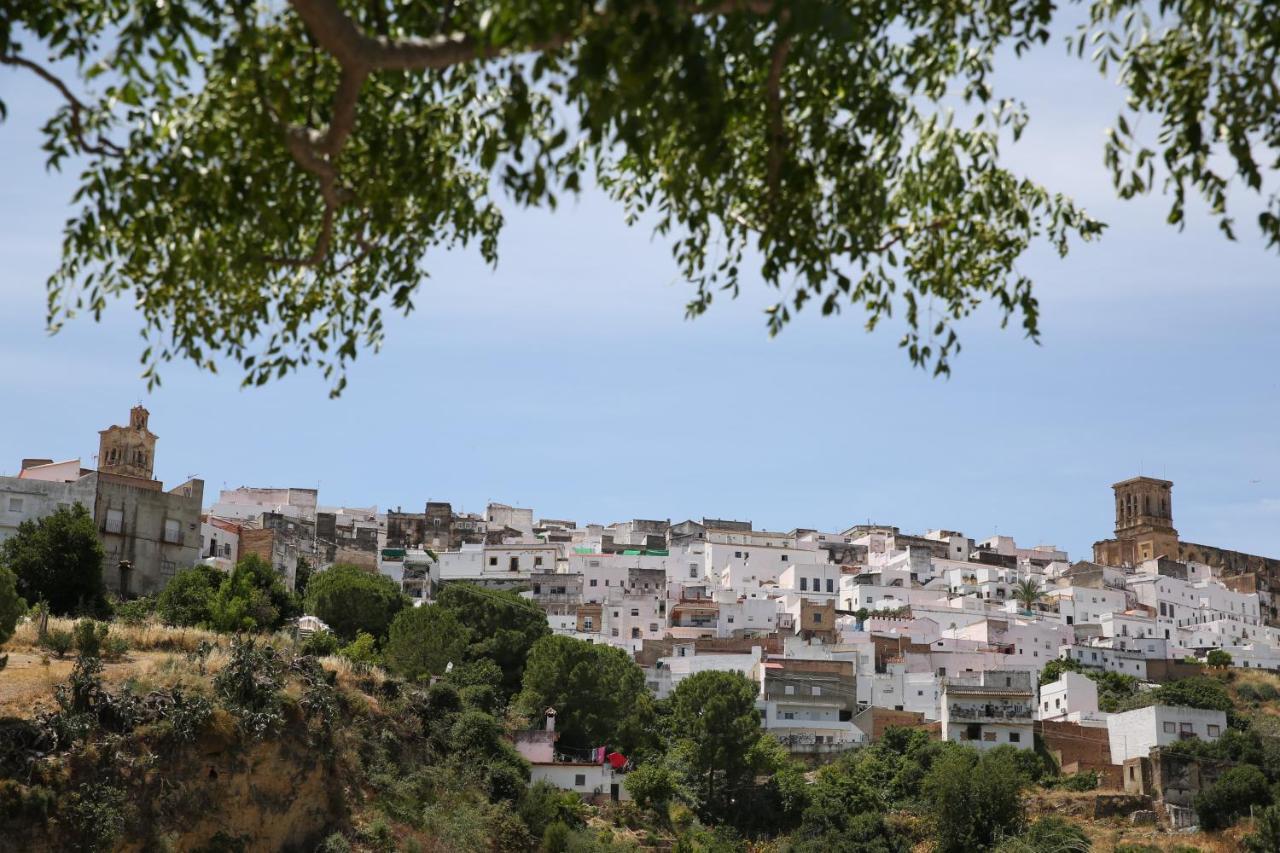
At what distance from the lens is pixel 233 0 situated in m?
8.56

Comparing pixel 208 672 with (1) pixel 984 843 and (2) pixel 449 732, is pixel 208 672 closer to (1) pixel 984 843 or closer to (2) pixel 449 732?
(2) pixel 449 732

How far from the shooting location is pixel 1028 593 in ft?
265

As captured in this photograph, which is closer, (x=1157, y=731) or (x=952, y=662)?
(x=1157, y=731)

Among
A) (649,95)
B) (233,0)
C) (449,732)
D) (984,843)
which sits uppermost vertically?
(233,0)

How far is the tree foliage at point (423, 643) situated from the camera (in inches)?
1825

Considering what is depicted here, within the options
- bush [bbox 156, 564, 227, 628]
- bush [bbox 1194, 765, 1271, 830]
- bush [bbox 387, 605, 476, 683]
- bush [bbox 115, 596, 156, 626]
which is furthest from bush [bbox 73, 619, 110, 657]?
bush [bbox 1194, 765, 1271, 830]

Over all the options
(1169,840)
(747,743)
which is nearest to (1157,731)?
(1169,840)

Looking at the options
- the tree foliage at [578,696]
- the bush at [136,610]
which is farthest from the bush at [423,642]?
the bush at [136,610]

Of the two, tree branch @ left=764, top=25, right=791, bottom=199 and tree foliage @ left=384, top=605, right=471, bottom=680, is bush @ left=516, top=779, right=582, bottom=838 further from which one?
tree branch @ left=764, top=25, right=791, bottom=199

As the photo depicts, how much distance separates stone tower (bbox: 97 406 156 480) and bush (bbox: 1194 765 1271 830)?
4697 centimetres

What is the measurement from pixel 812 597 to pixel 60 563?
39.3 m

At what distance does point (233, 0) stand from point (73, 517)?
1551 inches

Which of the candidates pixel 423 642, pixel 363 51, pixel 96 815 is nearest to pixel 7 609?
pixel 96 815

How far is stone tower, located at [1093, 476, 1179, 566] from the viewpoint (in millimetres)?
107688
